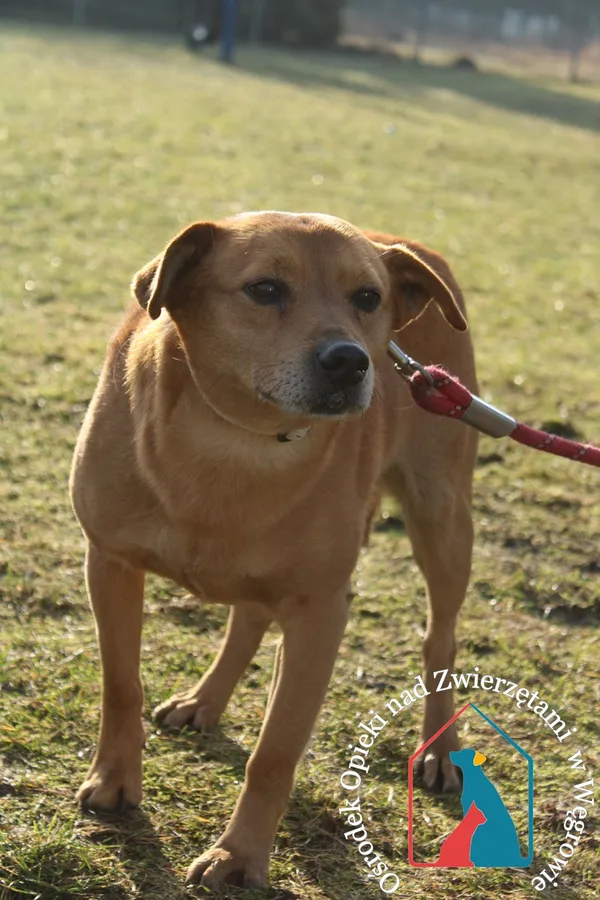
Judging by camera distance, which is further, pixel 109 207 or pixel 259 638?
pixel 109 207

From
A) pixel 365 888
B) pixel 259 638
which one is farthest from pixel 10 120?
pixel 365 888

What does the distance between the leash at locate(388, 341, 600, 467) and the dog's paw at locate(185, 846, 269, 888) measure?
4.47ft

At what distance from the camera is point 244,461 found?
3.47 metres

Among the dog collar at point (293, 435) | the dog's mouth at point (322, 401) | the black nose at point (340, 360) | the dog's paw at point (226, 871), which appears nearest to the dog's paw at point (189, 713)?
the dog's paw at point (226, 871)

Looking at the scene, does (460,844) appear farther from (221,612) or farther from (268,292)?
(268,292)

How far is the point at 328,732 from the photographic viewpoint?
4.14 m

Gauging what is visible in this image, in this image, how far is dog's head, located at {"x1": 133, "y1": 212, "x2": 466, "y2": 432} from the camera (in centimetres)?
318

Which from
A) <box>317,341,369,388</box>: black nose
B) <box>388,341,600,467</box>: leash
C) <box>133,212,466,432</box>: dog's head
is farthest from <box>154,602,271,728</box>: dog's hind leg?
<box>317,341,369,388</box>: black nose

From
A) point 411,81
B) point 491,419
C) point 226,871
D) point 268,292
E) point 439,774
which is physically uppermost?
point 268,292

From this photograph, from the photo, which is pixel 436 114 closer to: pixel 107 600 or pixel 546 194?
pixel 546 194

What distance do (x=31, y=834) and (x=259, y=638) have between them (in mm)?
1126

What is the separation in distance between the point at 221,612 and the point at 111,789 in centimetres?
141

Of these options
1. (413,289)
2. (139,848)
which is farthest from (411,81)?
(139,848)

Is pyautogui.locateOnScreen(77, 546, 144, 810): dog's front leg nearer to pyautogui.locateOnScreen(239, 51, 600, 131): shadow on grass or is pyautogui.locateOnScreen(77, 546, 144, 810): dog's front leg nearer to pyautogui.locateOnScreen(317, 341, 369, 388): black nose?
pyautogui.locateOnScreen(317, 341, 369, 388): black nose
